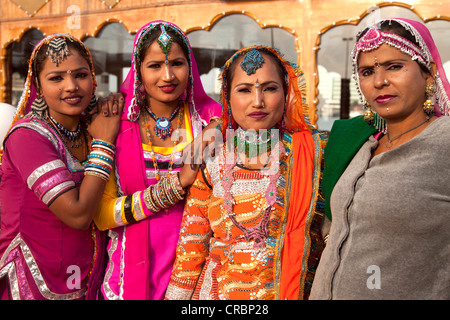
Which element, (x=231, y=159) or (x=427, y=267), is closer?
(x=427, y=267)

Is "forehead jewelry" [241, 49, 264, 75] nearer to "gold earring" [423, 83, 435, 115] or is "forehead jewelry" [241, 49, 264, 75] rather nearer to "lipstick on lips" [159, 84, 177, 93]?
"lipstick on lips" [159, 84, 177, 93]

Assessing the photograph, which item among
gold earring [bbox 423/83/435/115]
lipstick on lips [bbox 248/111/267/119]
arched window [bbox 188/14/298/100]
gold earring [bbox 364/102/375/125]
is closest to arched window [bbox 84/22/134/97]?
arched window [bbox 188/14/298/100]

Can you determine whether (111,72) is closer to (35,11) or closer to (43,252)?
(35,11)

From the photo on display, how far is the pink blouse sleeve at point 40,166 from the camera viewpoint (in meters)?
2.02

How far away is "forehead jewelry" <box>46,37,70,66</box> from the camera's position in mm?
2176

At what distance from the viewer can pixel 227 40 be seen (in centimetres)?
532

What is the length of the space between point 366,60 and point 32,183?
67.3 inches

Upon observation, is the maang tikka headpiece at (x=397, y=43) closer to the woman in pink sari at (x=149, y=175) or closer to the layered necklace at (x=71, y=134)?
the woman in pink sari at (x=149, y=175)

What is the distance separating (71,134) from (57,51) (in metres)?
0.46

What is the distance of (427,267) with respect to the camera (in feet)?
5.13

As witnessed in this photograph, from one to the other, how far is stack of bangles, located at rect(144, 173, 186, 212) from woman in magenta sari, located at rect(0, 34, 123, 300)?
0.26 meters

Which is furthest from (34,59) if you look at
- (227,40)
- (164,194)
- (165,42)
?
(227,40)

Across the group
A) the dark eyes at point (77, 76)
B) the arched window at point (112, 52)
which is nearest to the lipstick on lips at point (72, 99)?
the dark eyes at point (77, 76)
